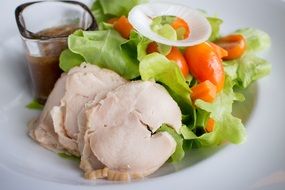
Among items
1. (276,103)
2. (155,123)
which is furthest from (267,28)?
(155,123)

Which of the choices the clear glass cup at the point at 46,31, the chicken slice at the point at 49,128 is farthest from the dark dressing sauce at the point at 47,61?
the chicken slice at the point at 49,128

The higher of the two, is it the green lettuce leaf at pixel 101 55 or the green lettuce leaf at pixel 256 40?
the green lettuce leaf at pixel 101 55

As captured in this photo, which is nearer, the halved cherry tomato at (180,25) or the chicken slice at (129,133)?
the chicken slice at (129,133)

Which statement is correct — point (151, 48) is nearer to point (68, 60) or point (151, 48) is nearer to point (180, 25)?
point (180, 25)

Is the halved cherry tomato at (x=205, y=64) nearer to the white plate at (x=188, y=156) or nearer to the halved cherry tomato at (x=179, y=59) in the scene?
the halved cherry tomato at (x=179, y=59)

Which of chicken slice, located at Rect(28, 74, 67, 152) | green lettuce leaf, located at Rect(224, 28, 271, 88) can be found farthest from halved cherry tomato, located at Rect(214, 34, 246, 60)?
chicken slice, located at Rect(28, 74, 67, 152)

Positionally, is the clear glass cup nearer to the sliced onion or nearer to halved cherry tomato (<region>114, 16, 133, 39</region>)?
halved cherry tomato (<region>114, 16, 133, 39</region>)
